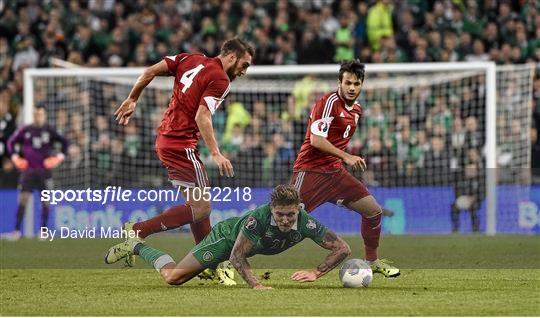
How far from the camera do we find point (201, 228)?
11.2 metres

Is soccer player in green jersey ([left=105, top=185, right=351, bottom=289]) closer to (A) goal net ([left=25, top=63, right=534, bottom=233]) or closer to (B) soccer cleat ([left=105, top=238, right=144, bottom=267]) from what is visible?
(B) soccer cleat ([left=105, top=238, right=144, bottom=267])

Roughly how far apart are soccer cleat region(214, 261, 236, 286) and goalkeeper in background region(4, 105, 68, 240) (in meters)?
7.56

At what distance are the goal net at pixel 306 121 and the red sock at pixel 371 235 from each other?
6.79 metres

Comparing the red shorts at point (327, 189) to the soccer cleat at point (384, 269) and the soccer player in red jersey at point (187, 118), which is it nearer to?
the soccer cleat at point (384, 269)

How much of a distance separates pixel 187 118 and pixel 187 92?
239mm

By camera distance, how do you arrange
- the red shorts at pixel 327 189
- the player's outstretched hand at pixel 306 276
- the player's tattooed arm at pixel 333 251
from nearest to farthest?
the player's tattooed arm at pixel 333 251 → the player's outstretched hand at pixel 306 276 → the red shorts at pixel 327 189

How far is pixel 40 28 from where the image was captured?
81.0 feet

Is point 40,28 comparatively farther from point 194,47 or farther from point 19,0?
point 194,47

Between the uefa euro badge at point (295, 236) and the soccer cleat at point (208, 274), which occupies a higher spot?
the uefa euro badge at point (295, 236)

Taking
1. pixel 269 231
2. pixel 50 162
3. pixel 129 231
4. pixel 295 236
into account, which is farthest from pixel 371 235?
pixel 50 162

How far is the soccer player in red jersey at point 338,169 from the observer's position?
1142 centimetres

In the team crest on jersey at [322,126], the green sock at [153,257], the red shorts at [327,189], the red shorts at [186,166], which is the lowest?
the green sock at [153,257]

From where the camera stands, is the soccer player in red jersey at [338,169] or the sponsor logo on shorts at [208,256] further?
the soccer player in red jersey at [338,169]

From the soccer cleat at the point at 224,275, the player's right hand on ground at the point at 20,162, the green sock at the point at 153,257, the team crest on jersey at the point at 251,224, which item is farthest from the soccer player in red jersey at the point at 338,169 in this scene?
the player's right hand on ground at the point at 20,162
